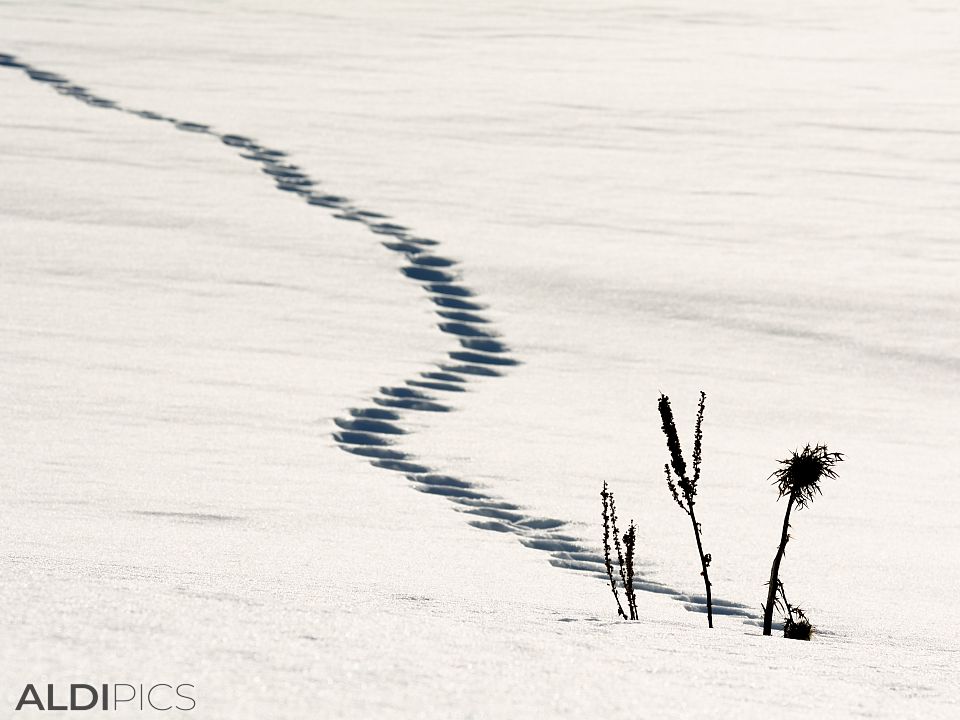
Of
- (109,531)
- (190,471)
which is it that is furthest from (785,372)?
(109,531)

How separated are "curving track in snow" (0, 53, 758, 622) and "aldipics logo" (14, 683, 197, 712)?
54.6 inches

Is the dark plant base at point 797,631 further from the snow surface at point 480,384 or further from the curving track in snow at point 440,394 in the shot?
the curving track in snow at point 440,394

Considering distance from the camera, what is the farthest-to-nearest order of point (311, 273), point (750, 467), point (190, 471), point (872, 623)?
point (311, 273) → point (750, 467) → point (190, 471) → point (872, 623)

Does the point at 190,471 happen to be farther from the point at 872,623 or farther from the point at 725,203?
the point at 725,203

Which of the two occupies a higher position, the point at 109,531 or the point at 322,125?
the point at 322,125

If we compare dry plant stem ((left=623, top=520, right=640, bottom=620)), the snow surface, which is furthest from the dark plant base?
dry plant stem ((left=623, top=520, right=640, bottom=620))

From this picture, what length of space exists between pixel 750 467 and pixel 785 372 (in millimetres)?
1022

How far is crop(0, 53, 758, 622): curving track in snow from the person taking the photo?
9.38 ft

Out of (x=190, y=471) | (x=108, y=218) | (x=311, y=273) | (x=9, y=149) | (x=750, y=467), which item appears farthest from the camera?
(x=9, y=149)

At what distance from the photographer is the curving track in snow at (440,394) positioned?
9.38 feet

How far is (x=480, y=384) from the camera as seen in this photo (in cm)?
422

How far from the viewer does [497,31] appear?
41.3ft

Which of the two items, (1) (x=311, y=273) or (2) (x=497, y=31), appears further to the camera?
(2) (x=497, y=31)

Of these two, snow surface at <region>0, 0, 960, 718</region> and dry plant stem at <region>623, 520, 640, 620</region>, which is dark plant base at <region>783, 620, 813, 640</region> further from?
dry plant stem at <region>623, 520, 640, 620</region>
